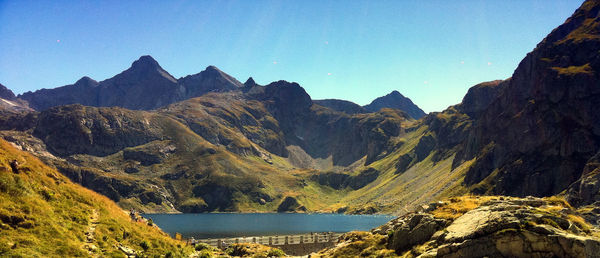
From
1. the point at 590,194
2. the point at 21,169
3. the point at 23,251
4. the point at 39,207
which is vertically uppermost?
the point at 21,169

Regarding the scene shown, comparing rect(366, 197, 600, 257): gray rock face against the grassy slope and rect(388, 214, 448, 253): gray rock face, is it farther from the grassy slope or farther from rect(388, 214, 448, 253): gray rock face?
the grassy slope

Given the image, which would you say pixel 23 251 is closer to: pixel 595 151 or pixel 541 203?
pixel 541 203

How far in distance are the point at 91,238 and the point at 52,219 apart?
8.52ft

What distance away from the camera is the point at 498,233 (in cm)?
2050

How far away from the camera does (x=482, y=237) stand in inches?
821

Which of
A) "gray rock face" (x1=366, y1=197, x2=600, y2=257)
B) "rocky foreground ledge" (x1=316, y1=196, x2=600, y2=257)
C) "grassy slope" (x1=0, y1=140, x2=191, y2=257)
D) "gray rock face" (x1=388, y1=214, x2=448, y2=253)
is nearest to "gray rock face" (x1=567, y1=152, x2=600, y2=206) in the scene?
"rocky foreground ledge" (x1=316, y1=196, x2=600, y2=257)

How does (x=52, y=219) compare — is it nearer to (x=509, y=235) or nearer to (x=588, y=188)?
(x=509, y=235)

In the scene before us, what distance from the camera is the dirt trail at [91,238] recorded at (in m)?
23.0

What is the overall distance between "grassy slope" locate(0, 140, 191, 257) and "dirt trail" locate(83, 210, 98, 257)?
0.80ft

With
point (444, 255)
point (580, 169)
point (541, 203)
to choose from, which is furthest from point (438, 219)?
point (580, 169)

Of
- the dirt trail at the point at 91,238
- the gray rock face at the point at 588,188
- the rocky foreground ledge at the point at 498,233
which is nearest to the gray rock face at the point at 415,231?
the rocky foreground ledge at the point at 498,233

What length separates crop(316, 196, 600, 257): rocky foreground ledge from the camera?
1920 cm

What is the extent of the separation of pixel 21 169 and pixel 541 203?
3455cm

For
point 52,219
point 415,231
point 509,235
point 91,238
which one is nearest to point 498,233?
point 509,235
